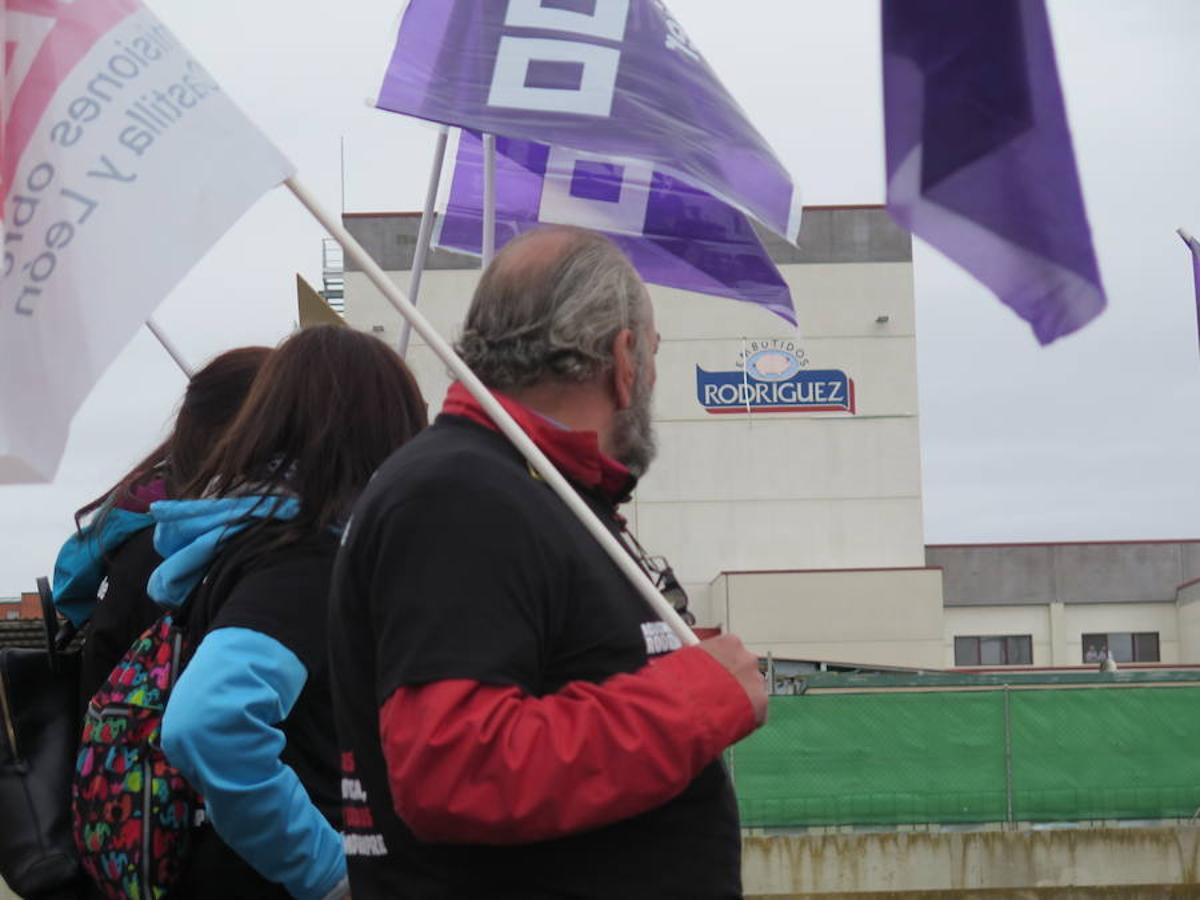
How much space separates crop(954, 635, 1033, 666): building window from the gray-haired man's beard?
46863 millimetres

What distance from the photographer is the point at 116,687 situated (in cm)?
355

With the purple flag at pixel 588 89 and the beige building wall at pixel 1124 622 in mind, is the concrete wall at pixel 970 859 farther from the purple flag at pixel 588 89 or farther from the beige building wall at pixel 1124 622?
the beige building wall at pixel 1124 622

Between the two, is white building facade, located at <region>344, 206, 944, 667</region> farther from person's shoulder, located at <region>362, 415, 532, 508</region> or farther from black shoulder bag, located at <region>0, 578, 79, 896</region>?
person's shoulder, located at <region>362, 415, 532, 508</region>

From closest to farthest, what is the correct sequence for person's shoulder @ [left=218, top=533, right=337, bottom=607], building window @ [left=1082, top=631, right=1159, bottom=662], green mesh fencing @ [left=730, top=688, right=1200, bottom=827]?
1. person's shoulder @ [left=218, top=533, right=337, bottom=607]
2. green mesh fencing @ [left=730, top=688, right=1200, bottom=827]
3. building window @ [left=1082, top=631, right=1159, bottom=662]

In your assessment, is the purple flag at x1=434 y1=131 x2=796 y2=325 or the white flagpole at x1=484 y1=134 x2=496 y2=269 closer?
the white flagpole at x1=484 y1=134 x2=496 y2=269

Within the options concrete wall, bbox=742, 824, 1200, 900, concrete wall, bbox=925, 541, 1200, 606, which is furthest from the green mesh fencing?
concrete wall, bbox=925, 541, 1200, 606

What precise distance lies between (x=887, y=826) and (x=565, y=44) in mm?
9531

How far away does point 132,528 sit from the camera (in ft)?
12.8

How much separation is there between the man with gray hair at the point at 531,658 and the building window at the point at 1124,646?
47.9 metres

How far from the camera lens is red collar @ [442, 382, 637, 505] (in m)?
2.71

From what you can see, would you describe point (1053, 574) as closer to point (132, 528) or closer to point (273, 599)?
point (132, 528)

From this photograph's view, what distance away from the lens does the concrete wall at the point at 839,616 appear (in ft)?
136

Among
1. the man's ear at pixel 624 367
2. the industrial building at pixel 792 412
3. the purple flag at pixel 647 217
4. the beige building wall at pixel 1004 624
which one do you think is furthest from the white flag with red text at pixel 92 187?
the beige building wall at pixel 1004 624

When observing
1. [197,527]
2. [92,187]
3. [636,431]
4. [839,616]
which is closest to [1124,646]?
[839,616]
